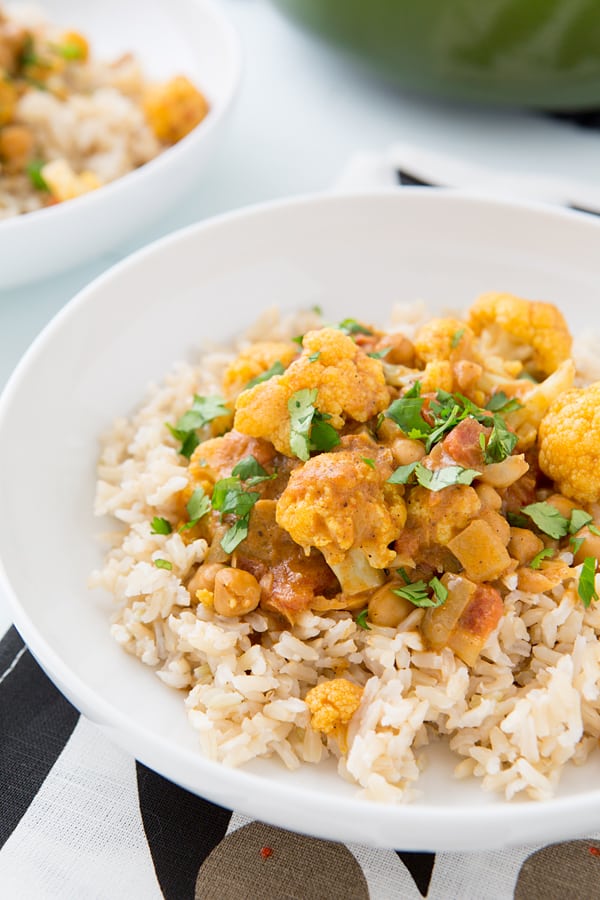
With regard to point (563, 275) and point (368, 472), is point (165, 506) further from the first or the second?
point (563, 275)

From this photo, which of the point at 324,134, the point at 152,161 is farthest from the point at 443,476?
the point at 324,134

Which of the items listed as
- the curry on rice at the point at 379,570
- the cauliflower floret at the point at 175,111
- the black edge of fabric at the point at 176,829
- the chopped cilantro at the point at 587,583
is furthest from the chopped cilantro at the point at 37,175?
the chopped cilantro at the point at 587,583

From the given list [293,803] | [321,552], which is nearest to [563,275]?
[321,552]

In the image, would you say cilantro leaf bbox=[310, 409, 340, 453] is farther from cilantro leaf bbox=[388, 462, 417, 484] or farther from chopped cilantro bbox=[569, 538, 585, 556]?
chopped cilantro bbox=[569, 538, 585, 556]

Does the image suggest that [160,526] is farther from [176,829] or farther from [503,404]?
[503,404]

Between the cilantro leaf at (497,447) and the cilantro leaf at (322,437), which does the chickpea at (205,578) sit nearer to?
the cilantro leaf at (322,437)

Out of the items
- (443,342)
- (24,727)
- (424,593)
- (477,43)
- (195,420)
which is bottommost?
(24,727)
